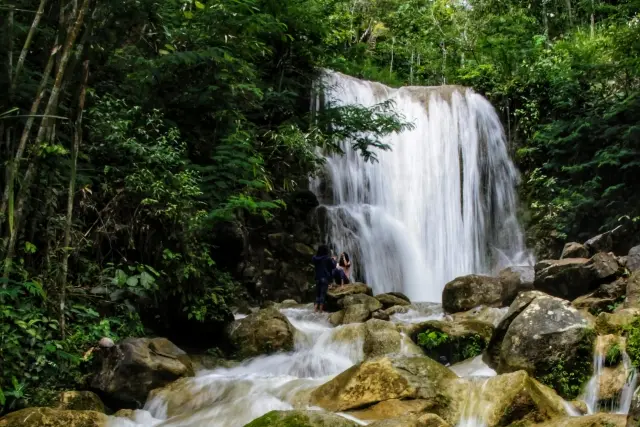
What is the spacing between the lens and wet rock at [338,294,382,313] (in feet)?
34.5

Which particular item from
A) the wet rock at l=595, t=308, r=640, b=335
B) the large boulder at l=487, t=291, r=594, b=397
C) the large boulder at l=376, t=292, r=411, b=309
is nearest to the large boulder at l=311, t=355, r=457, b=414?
the large boulder at l=487, t=291, r=594, b=397

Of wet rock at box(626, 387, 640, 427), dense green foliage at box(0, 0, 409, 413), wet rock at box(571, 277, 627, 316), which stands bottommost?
wet rock at box(571, 277, 627, 316)

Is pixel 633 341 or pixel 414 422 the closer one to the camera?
pixel 414 422

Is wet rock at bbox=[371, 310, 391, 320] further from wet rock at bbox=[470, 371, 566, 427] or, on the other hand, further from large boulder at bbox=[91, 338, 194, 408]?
wet rock at bbox=[470, 371, 566, 427]

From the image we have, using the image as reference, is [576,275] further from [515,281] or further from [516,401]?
[516,401]

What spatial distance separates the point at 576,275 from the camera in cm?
1032

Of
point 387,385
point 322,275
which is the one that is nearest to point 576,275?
point 322,275

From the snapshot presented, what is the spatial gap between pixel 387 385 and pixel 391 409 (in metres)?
0.30

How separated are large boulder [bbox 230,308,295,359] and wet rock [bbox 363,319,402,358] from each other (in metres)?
1.23

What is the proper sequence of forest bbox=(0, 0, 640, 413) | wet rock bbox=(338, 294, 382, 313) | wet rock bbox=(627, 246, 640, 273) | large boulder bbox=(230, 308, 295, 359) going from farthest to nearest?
1. wet rock bbox=(338, 294, 382, 313)
2. wet rock bbox=(627, 246, 640, 273)
3. large boulder bbox=(230, 308, 295, 359)
4. forest bbox=(0, 0, 640, 413)

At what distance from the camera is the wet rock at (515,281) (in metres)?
11.3

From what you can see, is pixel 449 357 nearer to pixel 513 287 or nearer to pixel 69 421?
pixel 513 287

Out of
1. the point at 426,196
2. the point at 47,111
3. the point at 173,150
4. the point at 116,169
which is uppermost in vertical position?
the point at 47,111

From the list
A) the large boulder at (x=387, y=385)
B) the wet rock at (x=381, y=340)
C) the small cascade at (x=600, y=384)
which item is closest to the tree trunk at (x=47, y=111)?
the large boulder at (x=387, y=385)
